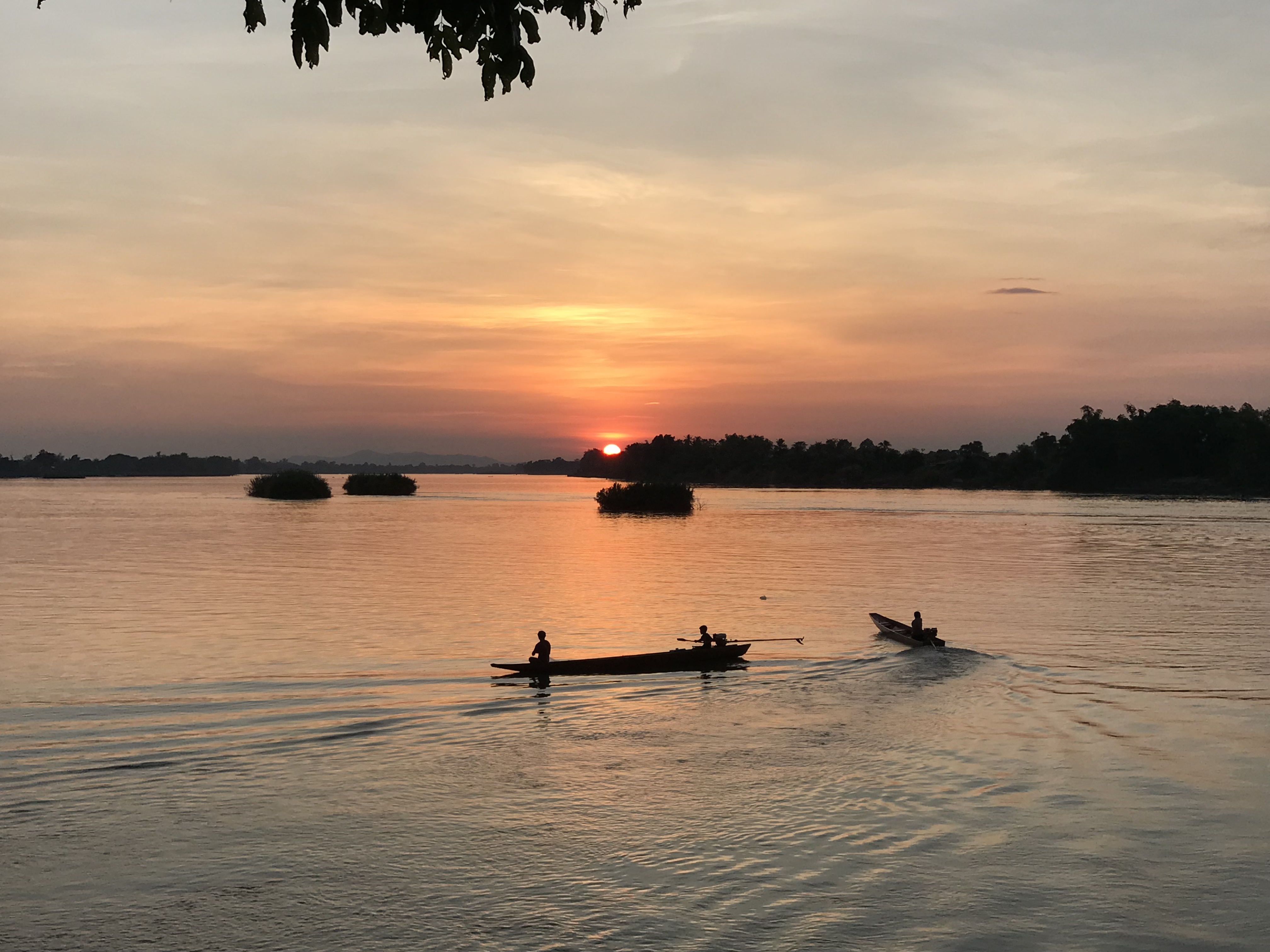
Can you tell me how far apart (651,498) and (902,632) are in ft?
324

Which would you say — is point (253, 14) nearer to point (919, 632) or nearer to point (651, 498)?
point (919, 632)

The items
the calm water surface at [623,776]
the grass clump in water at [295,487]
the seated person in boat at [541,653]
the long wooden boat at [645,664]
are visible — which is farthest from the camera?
the grass clump in water at [295,487]

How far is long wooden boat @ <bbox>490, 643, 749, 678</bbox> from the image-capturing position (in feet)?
88.0

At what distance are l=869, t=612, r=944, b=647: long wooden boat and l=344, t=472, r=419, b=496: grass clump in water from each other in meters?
145

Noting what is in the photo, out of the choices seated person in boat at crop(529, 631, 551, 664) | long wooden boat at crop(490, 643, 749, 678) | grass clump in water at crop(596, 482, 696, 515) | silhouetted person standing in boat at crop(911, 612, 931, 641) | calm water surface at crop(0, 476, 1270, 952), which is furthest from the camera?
grass clump in water at crop(596, 482, 696, 515)

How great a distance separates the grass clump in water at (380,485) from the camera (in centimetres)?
17375

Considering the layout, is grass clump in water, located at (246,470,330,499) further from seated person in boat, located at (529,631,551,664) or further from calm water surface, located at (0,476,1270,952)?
seated person in boat, located at (529,631,551,664)

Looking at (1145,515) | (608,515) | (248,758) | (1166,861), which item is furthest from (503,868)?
(1145,515)

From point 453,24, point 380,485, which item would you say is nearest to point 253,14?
point 453,24

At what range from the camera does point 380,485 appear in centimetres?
17838

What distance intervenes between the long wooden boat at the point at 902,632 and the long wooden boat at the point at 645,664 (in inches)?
242

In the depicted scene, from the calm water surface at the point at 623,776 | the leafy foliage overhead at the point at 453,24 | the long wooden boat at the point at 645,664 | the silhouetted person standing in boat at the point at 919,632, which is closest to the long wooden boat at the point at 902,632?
the silhouetted person standing in boat at the point at 919,632

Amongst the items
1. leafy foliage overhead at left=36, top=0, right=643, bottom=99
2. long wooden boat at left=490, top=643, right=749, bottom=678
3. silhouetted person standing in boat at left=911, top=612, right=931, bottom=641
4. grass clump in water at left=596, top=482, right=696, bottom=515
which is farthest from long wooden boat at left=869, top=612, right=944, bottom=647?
grass clump in water at left=596, top=482, right=696, bottom=515

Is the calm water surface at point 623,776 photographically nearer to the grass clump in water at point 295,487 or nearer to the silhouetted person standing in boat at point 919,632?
the silhouetted person standing in boat at point 919,632
